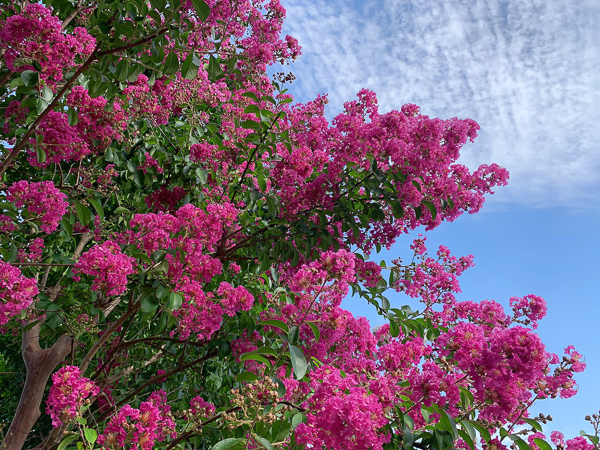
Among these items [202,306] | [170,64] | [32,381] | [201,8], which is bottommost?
[32,381]

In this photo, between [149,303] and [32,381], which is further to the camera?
[32,381]

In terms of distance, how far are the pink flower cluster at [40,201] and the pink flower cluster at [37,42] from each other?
25.0 inches

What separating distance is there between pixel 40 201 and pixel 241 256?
4.75 ft

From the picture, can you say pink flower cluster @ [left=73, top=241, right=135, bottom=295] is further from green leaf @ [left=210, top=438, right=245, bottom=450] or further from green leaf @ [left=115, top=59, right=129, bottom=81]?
green leaf @ [left=115, top=59, right=129, bottom=81]

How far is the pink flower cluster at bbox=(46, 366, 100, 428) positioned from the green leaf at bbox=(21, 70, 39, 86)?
5.08 ft

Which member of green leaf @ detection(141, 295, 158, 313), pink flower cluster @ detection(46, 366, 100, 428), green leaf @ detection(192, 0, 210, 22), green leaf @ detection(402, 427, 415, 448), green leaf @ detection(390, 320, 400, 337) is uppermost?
green leaf @ detection(192, 0, 210, 22)

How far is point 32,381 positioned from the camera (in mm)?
3498

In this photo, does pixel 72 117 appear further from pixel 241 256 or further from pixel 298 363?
pixel 298 363

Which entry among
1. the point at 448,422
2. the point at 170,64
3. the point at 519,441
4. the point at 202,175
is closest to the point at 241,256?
the point at 202,175

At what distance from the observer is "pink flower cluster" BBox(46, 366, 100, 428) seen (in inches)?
76.8

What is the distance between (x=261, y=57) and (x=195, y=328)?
89.4 inches

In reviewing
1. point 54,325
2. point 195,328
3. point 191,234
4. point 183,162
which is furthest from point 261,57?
point 54,325

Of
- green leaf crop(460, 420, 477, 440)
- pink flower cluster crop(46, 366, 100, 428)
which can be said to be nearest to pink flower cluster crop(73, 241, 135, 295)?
pink flower cluster crop(46, 366, 100, 428)

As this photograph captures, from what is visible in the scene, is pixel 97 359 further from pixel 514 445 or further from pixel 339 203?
pixel 514 445
